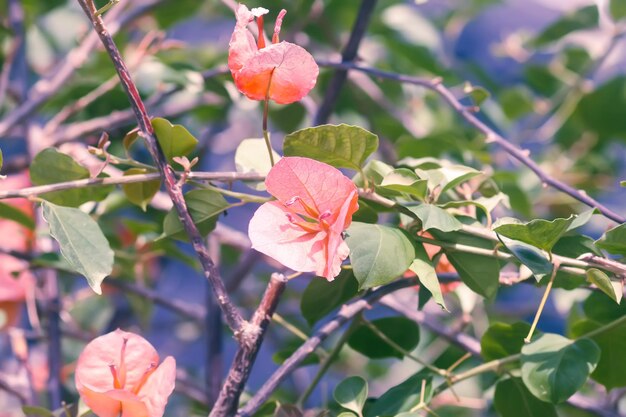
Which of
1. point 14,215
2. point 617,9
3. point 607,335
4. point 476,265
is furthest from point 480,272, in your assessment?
point 617,9

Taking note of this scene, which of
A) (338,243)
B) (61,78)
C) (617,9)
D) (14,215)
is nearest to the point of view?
(338,243)

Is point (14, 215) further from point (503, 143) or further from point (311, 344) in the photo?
point (503, 143)

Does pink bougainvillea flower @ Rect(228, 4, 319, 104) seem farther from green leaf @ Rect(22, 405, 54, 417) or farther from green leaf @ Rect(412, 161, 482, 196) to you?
green leaf @ Rect(22, 405, 54, 417)

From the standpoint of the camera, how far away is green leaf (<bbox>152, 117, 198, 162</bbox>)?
477 millimetres

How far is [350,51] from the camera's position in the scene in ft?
2.29

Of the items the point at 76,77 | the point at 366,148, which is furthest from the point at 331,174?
the point at 76,77

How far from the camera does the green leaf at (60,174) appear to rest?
0.51m

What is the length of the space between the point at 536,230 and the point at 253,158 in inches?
7.5

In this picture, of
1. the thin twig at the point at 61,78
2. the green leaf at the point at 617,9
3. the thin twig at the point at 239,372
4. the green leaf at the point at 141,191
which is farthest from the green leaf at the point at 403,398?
the green leaf at the point at 617,9

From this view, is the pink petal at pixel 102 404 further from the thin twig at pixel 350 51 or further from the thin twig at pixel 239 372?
the thin twig at pixel 350 51

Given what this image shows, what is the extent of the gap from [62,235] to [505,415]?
0.32 m

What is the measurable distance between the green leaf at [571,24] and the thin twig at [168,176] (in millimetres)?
769

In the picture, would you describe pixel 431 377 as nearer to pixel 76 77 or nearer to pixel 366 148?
pixel 366 148

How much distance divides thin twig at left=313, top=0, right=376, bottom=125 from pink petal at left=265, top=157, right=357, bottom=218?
0.29 metres
